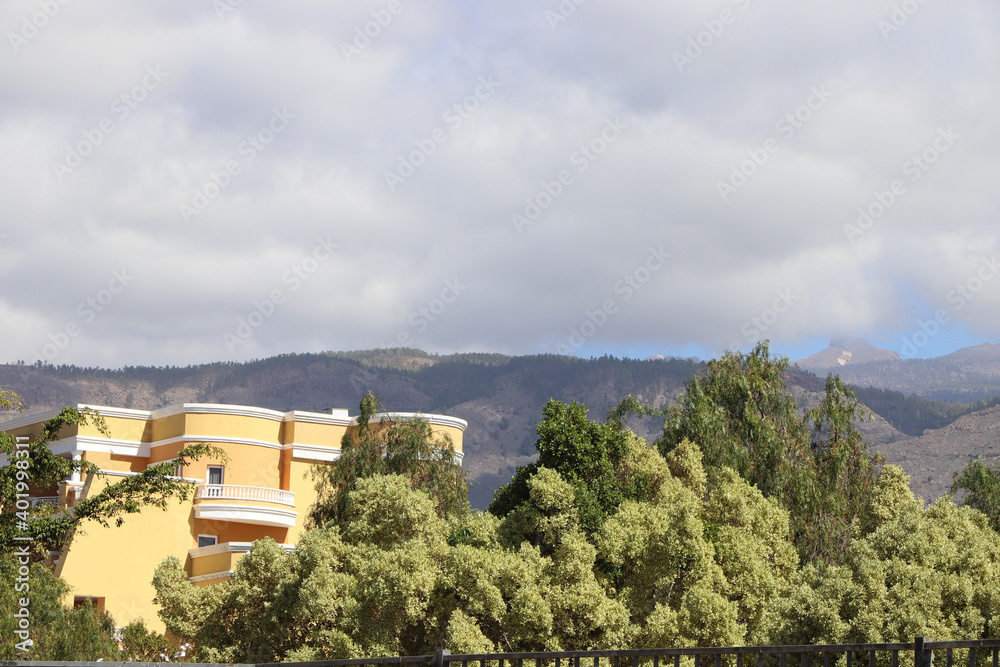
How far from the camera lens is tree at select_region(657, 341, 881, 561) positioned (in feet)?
87.2

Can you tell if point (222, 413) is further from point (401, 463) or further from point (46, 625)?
point (46, 625)

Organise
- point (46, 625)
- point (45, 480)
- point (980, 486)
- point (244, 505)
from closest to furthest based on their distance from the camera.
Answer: point (45, 480) < point (46, 625) < point (244, 505) < point (980, 486)

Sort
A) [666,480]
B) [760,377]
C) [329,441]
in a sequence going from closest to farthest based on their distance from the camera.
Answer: [666,480], [760,377], [329,441]

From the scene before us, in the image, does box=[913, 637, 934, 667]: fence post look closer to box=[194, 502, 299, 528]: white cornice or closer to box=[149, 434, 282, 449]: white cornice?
box=[194, 502, 299, 528]: white cornice

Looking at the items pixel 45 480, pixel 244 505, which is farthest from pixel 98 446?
pixel 45 480

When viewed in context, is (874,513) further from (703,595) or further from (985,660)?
(985,660)

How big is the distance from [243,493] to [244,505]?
Answer: 431 millimetres

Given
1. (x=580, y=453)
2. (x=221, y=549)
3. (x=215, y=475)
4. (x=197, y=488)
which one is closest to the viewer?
(x=580, y=453)

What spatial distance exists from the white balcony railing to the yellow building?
31 millimetres

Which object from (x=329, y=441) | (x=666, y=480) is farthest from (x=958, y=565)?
(x=329, y=441)

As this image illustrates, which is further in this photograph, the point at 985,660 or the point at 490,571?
the point at 490,571

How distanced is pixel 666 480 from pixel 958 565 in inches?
264

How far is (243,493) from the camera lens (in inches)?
1228

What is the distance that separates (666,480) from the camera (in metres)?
21.0
